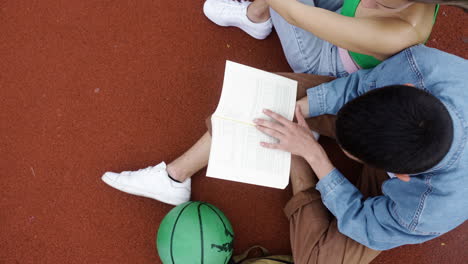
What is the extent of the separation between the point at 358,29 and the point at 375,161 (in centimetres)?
34

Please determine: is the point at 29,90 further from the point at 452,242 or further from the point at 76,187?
the point at 452,242

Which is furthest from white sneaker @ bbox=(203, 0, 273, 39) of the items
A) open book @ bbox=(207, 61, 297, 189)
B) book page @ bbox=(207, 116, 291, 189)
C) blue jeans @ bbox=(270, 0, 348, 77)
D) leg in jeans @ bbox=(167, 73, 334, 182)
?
book page @ bbox=(207, 116, 291, 189)

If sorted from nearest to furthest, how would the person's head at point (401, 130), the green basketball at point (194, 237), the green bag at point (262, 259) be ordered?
the person's head at point (401, 130)
the green basketball at point (194, 237)
the green bag at point (262, 259)

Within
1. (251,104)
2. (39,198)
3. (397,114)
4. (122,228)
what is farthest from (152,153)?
(397,114)

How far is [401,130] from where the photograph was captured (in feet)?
2.12

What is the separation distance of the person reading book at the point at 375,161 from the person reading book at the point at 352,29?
0.05 m

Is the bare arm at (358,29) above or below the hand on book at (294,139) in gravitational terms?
above

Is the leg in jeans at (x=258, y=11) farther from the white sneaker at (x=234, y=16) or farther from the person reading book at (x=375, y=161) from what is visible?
the person reading book at (x=375, y=161)

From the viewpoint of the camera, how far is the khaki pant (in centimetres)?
100

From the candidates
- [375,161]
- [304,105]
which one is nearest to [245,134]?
[304,105]

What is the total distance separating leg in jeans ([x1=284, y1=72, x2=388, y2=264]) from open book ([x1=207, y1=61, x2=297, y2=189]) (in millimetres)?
181

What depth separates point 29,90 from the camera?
1345mm

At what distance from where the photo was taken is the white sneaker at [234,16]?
4.47 feet

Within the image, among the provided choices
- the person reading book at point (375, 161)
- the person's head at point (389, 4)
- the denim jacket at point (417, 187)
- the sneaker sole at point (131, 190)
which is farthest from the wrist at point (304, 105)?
the sneaker sole at point (131, 190)
